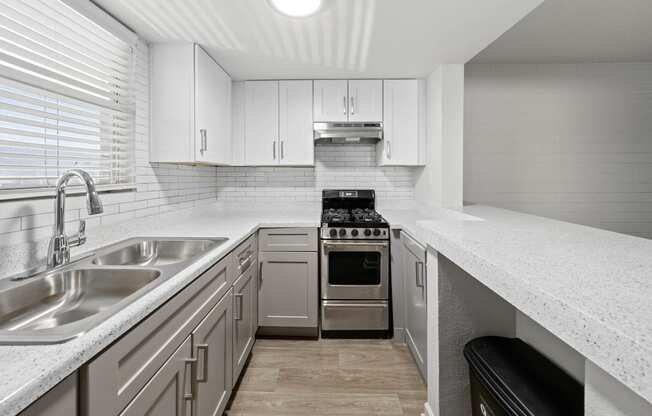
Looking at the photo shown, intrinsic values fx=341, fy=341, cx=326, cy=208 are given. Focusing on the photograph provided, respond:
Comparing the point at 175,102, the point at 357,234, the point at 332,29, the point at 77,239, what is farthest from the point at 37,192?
the point at 357,234

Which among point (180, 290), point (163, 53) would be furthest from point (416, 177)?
point (180, 290)

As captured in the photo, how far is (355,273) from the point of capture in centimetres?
280

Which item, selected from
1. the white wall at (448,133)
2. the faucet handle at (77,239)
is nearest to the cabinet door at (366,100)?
the white wall at (448,133)

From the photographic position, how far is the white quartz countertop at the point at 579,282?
54 centimetres

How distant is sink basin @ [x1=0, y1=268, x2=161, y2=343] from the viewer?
1128 millimetres

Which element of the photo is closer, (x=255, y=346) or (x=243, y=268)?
(x=243, y=268)

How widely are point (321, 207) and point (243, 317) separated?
5.21ft

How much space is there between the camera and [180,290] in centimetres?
125

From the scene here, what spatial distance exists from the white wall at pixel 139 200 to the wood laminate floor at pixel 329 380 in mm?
1301

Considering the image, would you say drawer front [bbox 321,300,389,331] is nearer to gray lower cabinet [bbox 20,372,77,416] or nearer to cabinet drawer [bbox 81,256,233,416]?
cabinet drawer [bbox 81,256,233,416]

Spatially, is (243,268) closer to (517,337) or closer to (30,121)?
(30,121)

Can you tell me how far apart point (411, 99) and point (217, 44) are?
5.80 feet

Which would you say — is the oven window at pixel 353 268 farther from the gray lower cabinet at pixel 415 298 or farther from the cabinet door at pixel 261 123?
the cabinet door at pixel 261 123

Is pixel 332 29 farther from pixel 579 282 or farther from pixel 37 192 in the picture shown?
pixel 579 282
